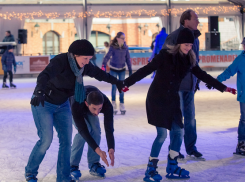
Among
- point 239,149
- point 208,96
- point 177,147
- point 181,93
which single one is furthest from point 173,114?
point 208,96

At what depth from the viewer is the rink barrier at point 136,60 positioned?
16547mm

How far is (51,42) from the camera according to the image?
28.6 metres

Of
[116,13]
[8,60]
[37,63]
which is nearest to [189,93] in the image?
[8,60]

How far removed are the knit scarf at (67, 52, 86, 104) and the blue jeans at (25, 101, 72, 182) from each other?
0.54ft

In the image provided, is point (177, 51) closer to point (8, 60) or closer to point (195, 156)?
point (195, 156)

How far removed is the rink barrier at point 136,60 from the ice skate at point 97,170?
533 inches

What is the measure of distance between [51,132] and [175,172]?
3.58ft

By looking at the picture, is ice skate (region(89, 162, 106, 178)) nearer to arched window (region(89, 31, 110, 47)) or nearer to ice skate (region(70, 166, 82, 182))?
ice skate (region(70, 166, 82, 182))

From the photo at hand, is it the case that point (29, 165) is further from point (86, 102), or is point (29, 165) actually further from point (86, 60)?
point (86, 60)

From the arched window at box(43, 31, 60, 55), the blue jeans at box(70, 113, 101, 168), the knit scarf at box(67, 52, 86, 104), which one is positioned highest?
the arched window at box(43, 31, 60, 55)

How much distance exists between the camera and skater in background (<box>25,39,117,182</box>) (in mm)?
2889

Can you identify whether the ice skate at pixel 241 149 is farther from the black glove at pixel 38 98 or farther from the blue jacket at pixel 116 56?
the blue jacket at pixel 116 56

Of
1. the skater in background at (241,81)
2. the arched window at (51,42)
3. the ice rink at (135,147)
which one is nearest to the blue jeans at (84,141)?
the ice rink at (135,147)

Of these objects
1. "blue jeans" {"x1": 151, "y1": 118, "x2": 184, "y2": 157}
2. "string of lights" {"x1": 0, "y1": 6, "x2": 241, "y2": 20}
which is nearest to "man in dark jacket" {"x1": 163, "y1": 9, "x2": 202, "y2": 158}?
"blue jeans" {"x1": 151, "y1": 118, "x2": 184, "y2": 157}
